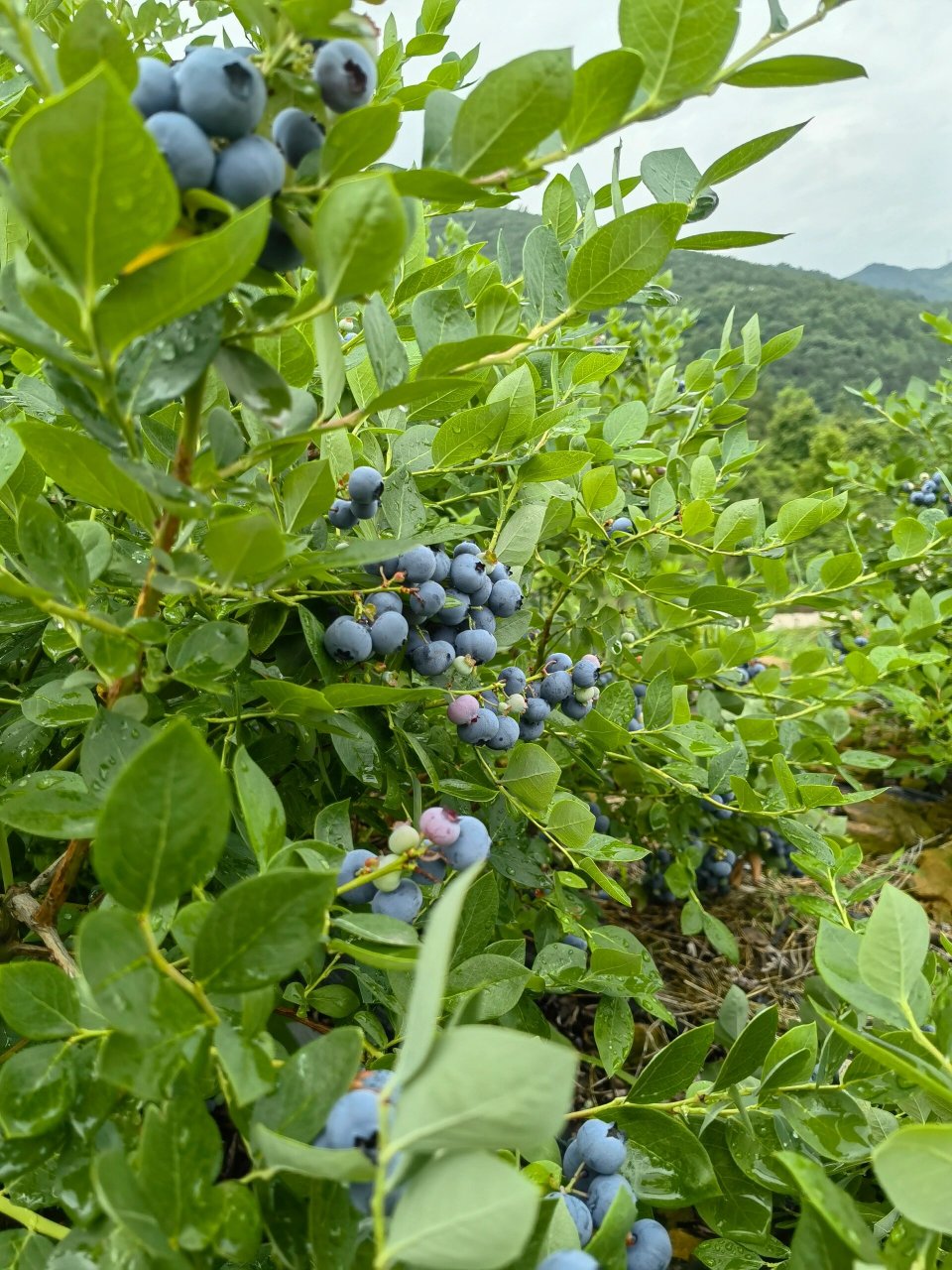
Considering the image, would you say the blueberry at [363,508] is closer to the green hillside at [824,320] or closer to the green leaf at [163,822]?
the green leaf at [163,822]

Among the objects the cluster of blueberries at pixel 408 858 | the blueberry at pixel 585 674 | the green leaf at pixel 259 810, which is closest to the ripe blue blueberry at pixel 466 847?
the cluster of blueberries at pixel 408 858

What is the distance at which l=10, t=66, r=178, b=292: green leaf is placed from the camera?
1.08 ft

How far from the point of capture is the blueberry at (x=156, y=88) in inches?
16.7

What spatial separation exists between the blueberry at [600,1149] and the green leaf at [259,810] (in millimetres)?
414

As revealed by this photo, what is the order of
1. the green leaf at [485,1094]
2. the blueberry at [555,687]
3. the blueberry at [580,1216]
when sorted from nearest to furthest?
the green leaf at [485,1094], the blueberry at [580,1216], the blueberry at [555,687]

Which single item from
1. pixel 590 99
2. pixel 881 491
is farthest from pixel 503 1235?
pixel 881 491

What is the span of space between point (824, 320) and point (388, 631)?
90.0 ft

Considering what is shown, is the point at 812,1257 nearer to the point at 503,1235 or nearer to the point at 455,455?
the point at 503,1235

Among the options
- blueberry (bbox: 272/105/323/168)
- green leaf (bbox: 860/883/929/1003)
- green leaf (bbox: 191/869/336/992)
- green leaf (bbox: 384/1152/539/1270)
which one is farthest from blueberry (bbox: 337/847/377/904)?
blueberry (bbox: 272/105/323/168)

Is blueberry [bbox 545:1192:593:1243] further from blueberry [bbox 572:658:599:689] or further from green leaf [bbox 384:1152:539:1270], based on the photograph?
blueberry [bbox 572:658:599:689]

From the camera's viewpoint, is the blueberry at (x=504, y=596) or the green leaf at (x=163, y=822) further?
the blueberry at (x=504, y=596)

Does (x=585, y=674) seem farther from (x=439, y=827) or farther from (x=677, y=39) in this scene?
(x=677, y=39)

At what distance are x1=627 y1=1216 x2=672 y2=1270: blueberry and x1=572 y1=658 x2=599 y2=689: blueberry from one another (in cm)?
63

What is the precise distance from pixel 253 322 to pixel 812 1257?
66 centimetres
